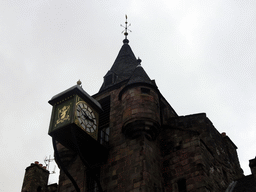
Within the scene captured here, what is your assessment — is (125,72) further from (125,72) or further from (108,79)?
(108,79)

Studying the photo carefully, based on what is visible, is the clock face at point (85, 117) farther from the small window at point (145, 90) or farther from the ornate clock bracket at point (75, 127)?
the small window at point (145, 90)

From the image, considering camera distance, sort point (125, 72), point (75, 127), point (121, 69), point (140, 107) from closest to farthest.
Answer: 1. point (75, 127)
2. point (140, 107)
3. point (125, 72)
4. point (121, 69)

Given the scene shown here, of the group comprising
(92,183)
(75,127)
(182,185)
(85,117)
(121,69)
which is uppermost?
(121,69)

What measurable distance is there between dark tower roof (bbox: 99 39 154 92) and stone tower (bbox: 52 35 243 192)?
125 mm

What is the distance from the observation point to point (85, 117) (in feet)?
54.5

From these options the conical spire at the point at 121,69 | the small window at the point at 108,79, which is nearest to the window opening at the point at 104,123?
the conical spire at the point at 121,69

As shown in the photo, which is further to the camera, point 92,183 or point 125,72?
point 125,72

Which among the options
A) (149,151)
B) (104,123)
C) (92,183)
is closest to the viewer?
(149,151)

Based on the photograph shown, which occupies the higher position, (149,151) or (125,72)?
(125,72)

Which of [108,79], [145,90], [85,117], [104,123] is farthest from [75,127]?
[108,79]

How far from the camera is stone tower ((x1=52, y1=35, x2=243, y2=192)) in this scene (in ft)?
50.6

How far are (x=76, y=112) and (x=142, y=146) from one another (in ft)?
10.8

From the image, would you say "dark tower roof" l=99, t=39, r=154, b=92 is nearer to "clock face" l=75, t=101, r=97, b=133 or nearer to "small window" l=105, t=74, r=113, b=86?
"small window" l=105, t=74, r=113, b=86

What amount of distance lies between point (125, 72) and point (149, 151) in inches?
304
